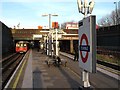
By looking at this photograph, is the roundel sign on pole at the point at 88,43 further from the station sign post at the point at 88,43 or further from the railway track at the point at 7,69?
the railway track at the point at 7,69

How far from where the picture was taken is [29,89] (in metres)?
13.4

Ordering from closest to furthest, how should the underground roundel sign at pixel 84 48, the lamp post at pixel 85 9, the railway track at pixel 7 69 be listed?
the underground roundel sign at pixel 84 48, the lamp post at pixel 85 9, the railway track at pixel 7 69

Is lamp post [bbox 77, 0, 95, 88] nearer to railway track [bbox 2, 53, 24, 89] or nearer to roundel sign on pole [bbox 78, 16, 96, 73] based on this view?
roundel sign on pole [bbox 78, 16, 96, 73]

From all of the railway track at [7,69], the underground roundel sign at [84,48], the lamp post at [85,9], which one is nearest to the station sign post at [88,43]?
the underground roundel sign at [84,48]

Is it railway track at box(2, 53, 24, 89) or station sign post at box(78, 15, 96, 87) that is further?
railway track at box(2, 53, 24, 89)

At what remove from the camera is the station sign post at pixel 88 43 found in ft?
29.4

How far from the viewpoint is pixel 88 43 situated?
923cm

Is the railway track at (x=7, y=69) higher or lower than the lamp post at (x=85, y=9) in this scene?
lower

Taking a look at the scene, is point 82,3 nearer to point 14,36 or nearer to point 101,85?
point 101,85

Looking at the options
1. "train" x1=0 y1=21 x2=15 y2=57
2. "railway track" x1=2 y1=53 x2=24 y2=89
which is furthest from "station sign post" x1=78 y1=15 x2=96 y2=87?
"train" x1=0 y1=21 x2=15 y2=57

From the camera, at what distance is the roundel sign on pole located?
896 cm

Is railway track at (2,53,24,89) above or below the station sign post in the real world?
below

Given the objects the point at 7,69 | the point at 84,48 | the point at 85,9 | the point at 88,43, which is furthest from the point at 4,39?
the point at 88,43

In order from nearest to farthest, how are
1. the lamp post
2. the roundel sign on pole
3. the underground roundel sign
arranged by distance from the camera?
the roundel sign on pole → the underground roundel sign → the lamp post
